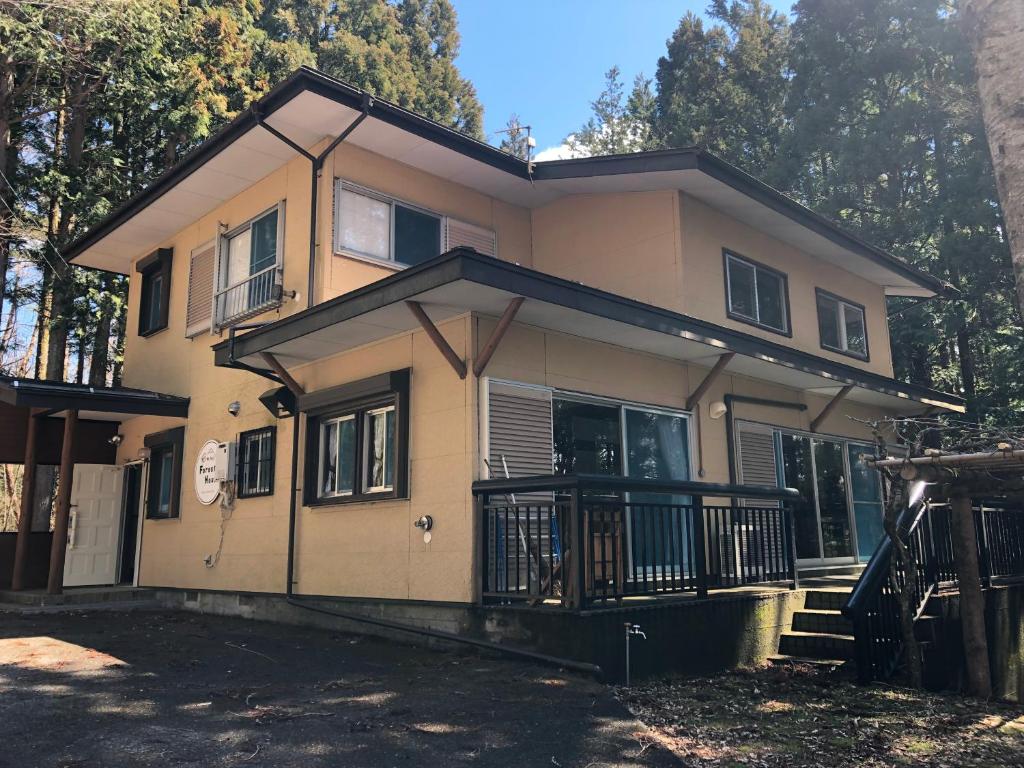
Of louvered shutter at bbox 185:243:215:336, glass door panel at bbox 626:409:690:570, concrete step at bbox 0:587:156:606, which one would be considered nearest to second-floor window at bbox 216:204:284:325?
louvered shutter at bbox 185:243:215:336

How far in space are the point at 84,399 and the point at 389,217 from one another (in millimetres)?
4774

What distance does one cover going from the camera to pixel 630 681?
621cm

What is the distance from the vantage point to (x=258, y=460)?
33.1 ft

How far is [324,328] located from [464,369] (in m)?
1.48

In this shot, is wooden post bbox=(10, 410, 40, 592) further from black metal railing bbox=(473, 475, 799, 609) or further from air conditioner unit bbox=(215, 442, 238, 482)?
black metal railing bbox=(473, 475, 799, 609)

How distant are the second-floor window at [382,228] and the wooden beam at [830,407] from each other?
5922 mm

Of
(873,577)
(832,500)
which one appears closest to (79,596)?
(873,577)

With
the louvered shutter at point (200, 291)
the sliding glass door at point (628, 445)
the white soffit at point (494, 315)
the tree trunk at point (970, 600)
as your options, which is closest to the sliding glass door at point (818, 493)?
the white soffit at point (494, 315)

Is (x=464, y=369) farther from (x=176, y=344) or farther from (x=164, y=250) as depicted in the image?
→ (x=164, y=250)

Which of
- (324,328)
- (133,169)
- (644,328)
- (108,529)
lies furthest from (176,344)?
(133,169)

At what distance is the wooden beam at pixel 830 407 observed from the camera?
37.0 ft

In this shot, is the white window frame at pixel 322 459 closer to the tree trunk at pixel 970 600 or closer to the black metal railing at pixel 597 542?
the black metal railing at pixel 597 542

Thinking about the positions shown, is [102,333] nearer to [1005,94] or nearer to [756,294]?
[756,294]

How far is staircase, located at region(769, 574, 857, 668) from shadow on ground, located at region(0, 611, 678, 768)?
2822mm
